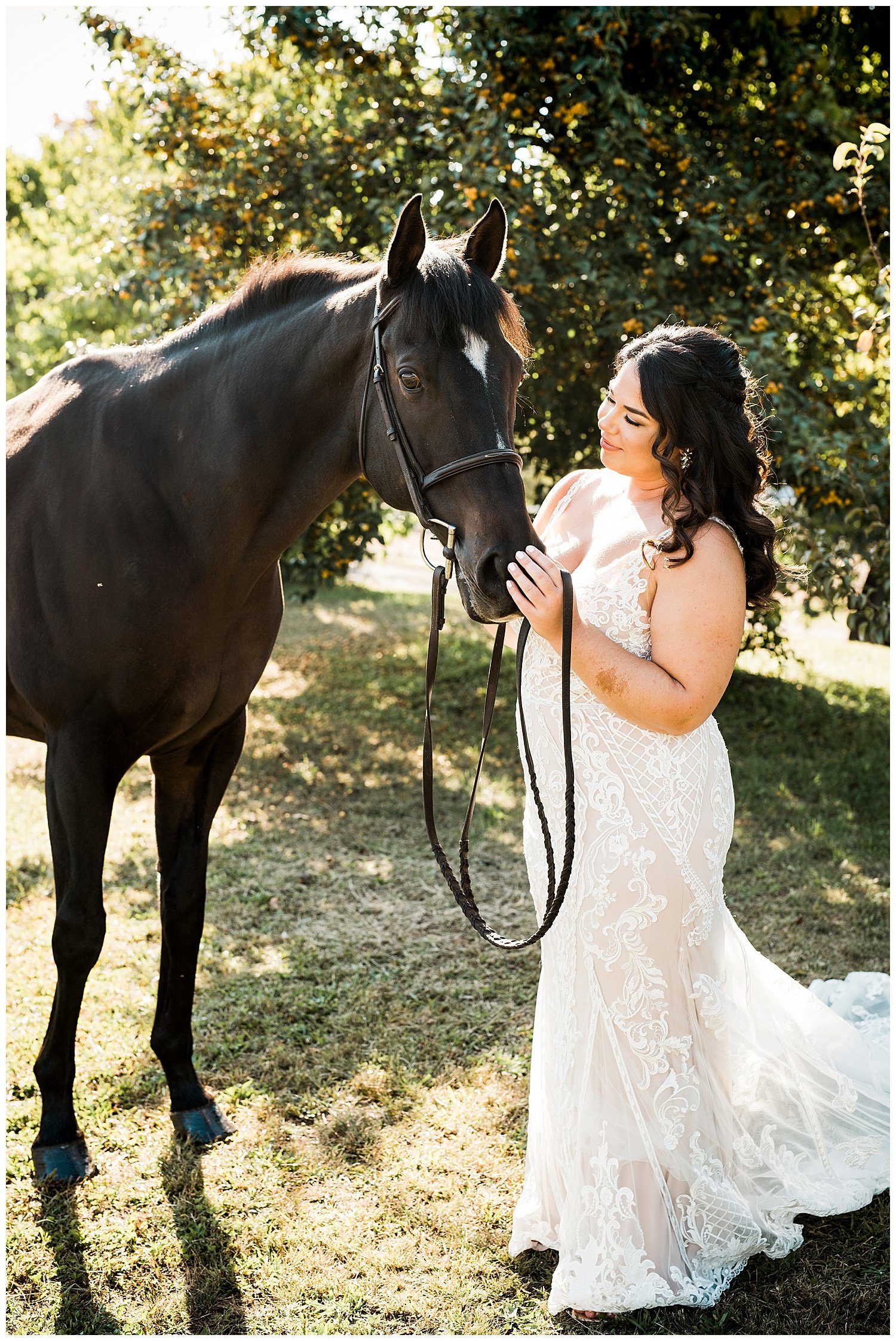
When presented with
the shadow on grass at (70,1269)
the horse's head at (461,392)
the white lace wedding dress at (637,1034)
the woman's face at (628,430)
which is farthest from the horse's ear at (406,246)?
the shadow on grass at (70,1269)

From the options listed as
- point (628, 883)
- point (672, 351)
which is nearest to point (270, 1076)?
point (628, 883)

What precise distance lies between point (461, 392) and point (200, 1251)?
7.57 feet

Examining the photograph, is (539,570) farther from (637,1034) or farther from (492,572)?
(637,1034)

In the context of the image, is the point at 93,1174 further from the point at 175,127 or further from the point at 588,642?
the point at 175,127

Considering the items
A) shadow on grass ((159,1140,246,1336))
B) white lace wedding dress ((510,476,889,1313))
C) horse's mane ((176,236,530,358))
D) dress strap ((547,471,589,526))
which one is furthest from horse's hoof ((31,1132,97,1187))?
horse's mane ((176,236,530,358))

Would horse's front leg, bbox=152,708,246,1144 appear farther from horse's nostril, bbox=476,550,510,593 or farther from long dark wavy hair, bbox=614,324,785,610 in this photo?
long dark wavy hair, bbox=614,324,785,610

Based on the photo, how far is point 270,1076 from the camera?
10.9ft

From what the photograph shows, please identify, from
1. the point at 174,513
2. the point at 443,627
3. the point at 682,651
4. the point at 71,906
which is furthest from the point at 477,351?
the point at 71,906

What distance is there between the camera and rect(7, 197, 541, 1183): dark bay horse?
2.44 m

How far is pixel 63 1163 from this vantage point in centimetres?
281

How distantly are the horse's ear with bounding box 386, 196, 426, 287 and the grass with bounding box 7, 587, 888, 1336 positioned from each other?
247 centimetres

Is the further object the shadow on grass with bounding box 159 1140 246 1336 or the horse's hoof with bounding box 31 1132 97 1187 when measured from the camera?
the horse's hoof with bounding box 31 1132 97 1187

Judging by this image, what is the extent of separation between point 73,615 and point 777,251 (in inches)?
226

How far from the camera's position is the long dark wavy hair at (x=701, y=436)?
2205 mm
